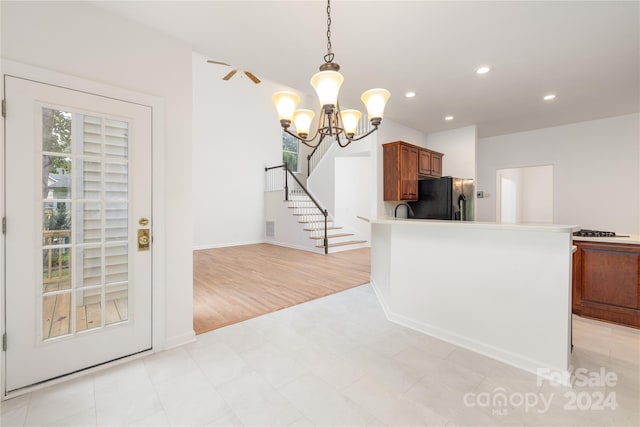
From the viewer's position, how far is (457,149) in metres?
5.00

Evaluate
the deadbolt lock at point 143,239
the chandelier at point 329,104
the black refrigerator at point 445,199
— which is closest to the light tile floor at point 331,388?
the deadbolt lock at point 143,239

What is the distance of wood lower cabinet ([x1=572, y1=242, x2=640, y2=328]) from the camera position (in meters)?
2.70

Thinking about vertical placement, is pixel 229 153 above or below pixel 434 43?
above

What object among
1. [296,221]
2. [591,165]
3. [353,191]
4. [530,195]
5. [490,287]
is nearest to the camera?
[490,287]

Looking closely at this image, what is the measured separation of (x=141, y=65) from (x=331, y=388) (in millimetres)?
2759

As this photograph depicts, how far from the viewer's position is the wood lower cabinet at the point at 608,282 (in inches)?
106

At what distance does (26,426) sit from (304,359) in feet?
5.25

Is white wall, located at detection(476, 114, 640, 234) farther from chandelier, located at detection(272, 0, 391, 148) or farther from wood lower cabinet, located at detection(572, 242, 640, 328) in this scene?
chandelier, located at detection(272, 0, 391, 148)

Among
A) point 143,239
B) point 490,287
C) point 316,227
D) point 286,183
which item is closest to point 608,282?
point 490,287

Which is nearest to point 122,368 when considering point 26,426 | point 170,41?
point 26,426

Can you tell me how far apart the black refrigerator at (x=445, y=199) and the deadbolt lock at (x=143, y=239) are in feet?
13.1

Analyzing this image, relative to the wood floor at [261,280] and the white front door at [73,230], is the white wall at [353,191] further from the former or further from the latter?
the white front door at [73,230]

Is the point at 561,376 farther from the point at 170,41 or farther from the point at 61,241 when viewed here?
the point at 170,41

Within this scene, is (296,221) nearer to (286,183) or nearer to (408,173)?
(286,183)
